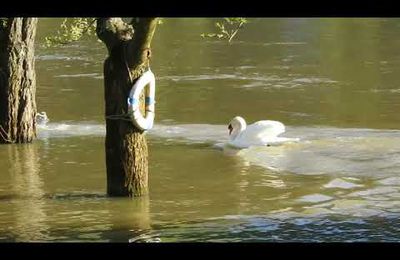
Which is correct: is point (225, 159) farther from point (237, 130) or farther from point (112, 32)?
point (112, 32)

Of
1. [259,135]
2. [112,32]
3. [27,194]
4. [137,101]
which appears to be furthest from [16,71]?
[137,101]

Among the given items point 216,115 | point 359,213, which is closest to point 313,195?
point 359,213

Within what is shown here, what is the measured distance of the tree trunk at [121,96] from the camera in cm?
1107

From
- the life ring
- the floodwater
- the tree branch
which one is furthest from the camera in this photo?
the tree branch

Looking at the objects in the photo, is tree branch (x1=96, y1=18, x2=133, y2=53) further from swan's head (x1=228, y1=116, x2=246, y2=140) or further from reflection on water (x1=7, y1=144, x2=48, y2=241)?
swan's head (x1=228, y1=116, x2=246, y2=140)

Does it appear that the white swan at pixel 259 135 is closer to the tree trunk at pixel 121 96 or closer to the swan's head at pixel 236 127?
the swan's head at pixel 236 127

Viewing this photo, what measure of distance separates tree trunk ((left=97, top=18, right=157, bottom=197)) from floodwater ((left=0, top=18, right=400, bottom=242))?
524 millimetres

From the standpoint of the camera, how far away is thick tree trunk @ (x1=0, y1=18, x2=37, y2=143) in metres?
15.6

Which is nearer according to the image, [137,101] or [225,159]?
[137,101]

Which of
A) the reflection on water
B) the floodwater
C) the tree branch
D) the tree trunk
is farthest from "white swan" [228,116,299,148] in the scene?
the tree branch

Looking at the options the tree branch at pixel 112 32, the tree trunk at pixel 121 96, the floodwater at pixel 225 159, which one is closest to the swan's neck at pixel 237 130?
the floodwater at pixel 225 159

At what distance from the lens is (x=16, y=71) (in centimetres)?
1567

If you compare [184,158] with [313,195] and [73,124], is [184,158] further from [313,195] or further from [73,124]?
[73,124]

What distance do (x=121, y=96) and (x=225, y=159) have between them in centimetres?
399
